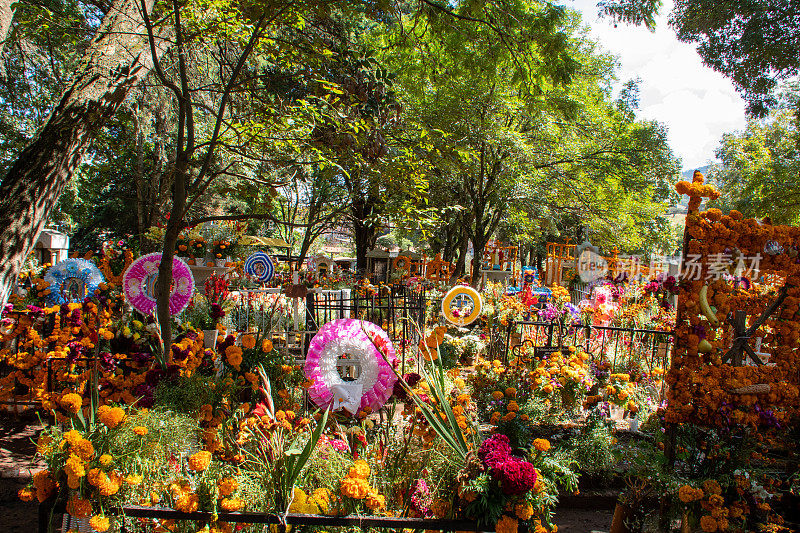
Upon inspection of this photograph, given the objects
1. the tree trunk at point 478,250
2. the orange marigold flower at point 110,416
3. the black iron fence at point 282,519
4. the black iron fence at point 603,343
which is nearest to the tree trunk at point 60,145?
the orange marigold flower at point 110,416

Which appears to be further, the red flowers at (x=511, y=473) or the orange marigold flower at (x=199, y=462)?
the orange marigold flower at (x=199, y=462)

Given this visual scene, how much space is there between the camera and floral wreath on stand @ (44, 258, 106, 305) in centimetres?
773

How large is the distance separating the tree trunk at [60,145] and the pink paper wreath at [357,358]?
8.61 ft

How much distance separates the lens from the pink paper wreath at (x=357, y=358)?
189 inches

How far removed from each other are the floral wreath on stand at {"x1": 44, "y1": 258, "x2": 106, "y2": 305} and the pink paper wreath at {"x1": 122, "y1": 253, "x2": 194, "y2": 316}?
2.70 m

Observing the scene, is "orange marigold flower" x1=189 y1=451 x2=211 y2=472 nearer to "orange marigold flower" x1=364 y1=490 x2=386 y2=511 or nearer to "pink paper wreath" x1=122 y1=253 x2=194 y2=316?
"orange marigold flower" x1=364 y1=490 x2=386 y2=511

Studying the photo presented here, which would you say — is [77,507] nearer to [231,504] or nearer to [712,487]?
[231,504]

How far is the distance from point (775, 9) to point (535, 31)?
6.05 m

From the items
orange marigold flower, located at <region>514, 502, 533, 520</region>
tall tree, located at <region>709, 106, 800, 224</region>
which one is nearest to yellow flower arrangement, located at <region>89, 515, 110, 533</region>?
orange marigold flower, located at <region>514, 502, 533, 520</region>

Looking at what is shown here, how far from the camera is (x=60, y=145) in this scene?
292 centimetres

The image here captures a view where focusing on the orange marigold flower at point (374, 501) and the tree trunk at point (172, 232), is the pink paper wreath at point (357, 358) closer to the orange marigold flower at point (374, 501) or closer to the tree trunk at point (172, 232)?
the tree trunk at point (172, 232)

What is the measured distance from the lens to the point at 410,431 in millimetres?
3418

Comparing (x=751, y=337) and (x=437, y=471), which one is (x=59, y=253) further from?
(x=751, y=337)

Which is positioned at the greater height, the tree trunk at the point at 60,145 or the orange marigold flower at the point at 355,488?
the tree trunk at the point at 60,145
